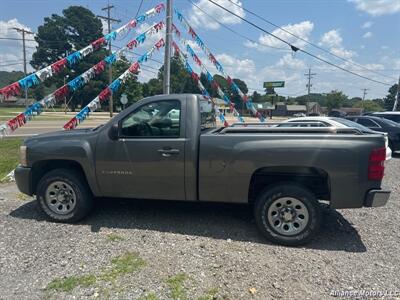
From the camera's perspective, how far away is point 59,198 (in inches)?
184

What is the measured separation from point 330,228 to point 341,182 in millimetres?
1098

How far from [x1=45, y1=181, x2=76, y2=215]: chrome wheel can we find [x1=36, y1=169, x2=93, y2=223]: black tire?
29 mm

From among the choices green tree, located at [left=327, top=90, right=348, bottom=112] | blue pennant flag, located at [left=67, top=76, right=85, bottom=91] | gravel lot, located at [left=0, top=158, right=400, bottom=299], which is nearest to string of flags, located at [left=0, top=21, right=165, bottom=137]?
blue pennant flag, located at [left=67, top=76, right=85, bottom=91]

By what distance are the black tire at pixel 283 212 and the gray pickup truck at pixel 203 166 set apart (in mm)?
12

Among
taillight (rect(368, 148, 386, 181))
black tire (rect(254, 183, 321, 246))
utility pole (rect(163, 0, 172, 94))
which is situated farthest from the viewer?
utility pole (rect(163, 0, 172, 94))

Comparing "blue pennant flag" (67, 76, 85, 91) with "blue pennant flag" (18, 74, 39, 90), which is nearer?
"blue pennant flag" (18, 74, 39, 90)

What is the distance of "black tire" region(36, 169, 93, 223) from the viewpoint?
4586mm

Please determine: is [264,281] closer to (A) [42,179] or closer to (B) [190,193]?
(B) [190,193]

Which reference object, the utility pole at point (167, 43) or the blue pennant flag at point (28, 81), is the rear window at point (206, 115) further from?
the utility pole at point (167, 43)

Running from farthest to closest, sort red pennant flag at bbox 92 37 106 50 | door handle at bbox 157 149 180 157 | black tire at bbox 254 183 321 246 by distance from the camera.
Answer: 1. red pennant flag at bbox 92 37 106 50
2. door handle at bbox 157 149 180 157
3. black tire at bbox 254 183 321 246

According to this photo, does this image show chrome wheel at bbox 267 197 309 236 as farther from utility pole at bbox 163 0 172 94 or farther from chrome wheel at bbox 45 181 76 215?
utility pole at bbox 163 0 172 94

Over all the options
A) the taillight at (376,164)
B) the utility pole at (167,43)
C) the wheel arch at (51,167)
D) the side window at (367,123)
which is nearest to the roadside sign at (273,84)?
the side window at (367,123)

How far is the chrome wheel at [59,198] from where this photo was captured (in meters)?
4.66

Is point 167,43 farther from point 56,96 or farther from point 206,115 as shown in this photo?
point 206,115
